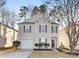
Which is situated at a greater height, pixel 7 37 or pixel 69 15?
pixel 69 15

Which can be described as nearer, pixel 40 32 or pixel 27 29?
pixel 27 29

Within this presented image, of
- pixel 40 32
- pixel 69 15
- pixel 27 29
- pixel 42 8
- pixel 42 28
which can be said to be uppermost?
pixel 42 8

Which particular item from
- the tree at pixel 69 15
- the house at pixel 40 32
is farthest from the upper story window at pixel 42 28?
the tree at pixel 69 15

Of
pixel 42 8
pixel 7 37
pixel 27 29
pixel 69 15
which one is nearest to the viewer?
pixel 69 15

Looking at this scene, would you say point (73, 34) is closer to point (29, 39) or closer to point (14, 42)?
point (14, 42)

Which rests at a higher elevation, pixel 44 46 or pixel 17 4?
pixel 17 4

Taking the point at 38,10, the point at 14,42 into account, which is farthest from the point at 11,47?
the point at 38,10

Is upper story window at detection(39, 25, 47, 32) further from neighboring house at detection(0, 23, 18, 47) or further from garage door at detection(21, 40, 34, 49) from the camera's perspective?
neighboring house at detection(0, 23, 18, 47)

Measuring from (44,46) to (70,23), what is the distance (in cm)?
566

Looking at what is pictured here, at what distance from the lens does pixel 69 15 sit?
1477 cm

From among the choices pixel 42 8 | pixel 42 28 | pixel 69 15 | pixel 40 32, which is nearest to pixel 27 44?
pixel 40 32

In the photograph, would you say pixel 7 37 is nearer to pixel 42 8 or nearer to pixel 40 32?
pixel 42 8

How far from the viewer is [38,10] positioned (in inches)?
624

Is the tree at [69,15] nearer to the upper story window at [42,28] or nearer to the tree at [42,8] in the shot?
the tree at [42,8]
